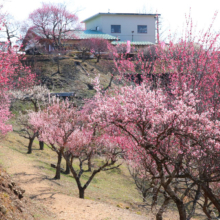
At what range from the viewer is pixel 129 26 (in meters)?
57.9

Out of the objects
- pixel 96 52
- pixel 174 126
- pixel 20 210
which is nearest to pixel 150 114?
pixel 174 126

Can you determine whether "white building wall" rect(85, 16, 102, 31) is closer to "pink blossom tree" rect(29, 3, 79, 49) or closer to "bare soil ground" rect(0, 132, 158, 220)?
"pink blossom tree" rect(29, 3, 79, 49)

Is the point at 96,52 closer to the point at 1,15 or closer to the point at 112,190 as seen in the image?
the point at 112,190

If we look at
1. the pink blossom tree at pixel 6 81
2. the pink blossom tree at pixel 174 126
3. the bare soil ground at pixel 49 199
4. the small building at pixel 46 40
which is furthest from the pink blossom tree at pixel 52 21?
the pink blossom tree at pixel 174 126

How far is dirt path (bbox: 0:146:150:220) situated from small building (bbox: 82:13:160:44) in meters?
40.2

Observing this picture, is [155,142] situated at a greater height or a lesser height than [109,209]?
greater

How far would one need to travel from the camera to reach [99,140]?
1781 cm

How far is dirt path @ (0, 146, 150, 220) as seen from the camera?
12.5m

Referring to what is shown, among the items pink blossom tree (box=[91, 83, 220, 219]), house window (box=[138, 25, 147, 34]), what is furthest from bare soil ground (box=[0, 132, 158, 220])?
house window (box=[138, 25, 147, 34])

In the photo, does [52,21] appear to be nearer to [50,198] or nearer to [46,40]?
[46,40]

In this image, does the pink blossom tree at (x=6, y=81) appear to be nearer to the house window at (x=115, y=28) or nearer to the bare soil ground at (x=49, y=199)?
the bare soil ground at (x=49, y=199)

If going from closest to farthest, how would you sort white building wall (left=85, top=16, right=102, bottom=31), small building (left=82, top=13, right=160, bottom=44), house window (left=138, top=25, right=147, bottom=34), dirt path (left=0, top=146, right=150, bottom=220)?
dirt path (left=0, top=146, right=150, bottom=220) → small building (left=82, top=13, right=160, bottom=44) → house window (left=138, top=25, right=147, bottom=34) → white building wall (left=85, top=16, right=102, bottom=31)

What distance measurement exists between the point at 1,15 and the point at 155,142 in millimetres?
9318

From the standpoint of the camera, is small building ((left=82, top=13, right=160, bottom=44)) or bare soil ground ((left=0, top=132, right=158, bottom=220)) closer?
bare soil ground ((left=0, top=132, right=158, bottom=220))
